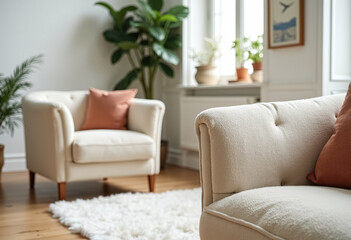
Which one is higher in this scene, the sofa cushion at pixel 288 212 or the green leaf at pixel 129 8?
the green leaf at pixel 129 8

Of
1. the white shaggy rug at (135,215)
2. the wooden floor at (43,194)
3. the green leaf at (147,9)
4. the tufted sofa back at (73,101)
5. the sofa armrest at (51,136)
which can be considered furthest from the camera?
the green leaf at (147,9)

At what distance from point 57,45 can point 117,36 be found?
609 millimetres

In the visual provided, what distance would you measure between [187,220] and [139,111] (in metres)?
1.25

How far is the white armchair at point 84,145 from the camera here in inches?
128

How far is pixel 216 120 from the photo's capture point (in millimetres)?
1600

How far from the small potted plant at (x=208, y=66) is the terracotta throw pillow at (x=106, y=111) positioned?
1.01 m

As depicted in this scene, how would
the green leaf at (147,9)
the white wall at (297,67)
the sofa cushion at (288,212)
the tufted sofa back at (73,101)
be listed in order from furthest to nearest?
the green leaf at (147,9) < the tufted sofa back at (73,101) < the white wall at (297,67) < the sofa cushion at (288,212)

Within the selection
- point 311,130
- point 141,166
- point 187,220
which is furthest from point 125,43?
point 311,130

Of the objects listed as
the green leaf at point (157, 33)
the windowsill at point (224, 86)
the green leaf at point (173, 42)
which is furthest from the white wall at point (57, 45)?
the windowsill at point (224, 86)

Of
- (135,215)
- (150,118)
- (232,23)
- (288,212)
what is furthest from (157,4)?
(288,212)

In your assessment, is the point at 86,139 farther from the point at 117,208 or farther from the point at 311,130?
the point at 311,130

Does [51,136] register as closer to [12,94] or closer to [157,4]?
[12,94]

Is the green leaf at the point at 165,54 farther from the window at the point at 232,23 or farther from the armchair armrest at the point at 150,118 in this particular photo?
the armchair armrest at the point at 150,118

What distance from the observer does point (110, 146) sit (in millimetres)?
3357
